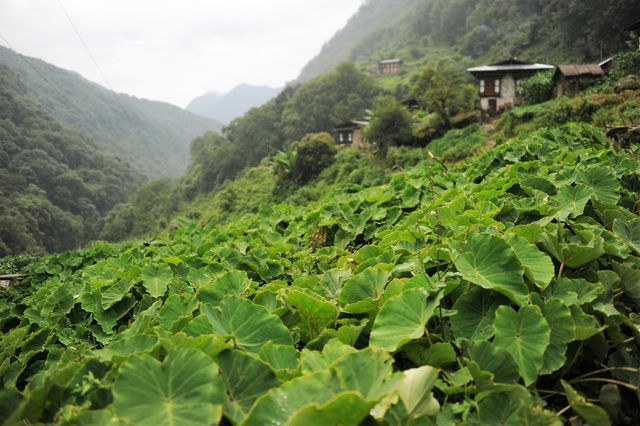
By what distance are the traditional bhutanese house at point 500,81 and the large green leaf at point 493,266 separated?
2815 cm

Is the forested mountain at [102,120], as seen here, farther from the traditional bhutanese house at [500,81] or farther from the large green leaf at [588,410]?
the large green leaf at [588,410]

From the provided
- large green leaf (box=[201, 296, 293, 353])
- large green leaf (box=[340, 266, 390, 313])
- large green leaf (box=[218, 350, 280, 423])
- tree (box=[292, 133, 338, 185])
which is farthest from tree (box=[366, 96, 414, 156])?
large green leaf (box=[218, 350, 280, 423])

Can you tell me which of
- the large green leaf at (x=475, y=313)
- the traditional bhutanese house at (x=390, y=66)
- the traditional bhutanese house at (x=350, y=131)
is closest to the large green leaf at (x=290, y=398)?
the large green leaf at (x=475, y=313)

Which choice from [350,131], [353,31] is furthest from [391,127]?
[353,31]

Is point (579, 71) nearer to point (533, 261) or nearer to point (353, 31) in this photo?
point (533, 261)

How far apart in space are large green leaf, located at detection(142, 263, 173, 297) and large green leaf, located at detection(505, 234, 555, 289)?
2.68 m

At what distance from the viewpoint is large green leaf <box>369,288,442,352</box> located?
1.79 metres

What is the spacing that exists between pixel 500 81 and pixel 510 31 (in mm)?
Result: 35900

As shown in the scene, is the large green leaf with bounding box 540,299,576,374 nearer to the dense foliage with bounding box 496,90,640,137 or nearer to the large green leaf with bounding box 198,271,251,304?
the large green leaf with bounding box 198,271,251,304

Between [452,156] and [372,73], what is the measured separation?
56.7m

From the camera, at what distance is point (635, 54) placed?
20359mm

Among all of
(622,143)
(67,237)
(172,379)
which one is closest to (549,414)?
(172,379)

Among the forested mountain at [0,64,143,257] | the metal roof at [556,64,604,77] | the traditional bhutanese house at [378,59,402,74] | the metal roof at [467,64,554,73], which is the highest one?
the traditional bhutanese house at [378,59,402,74]

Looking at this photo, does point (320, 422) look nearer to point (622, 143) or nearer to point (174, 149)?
point (622, 143)
